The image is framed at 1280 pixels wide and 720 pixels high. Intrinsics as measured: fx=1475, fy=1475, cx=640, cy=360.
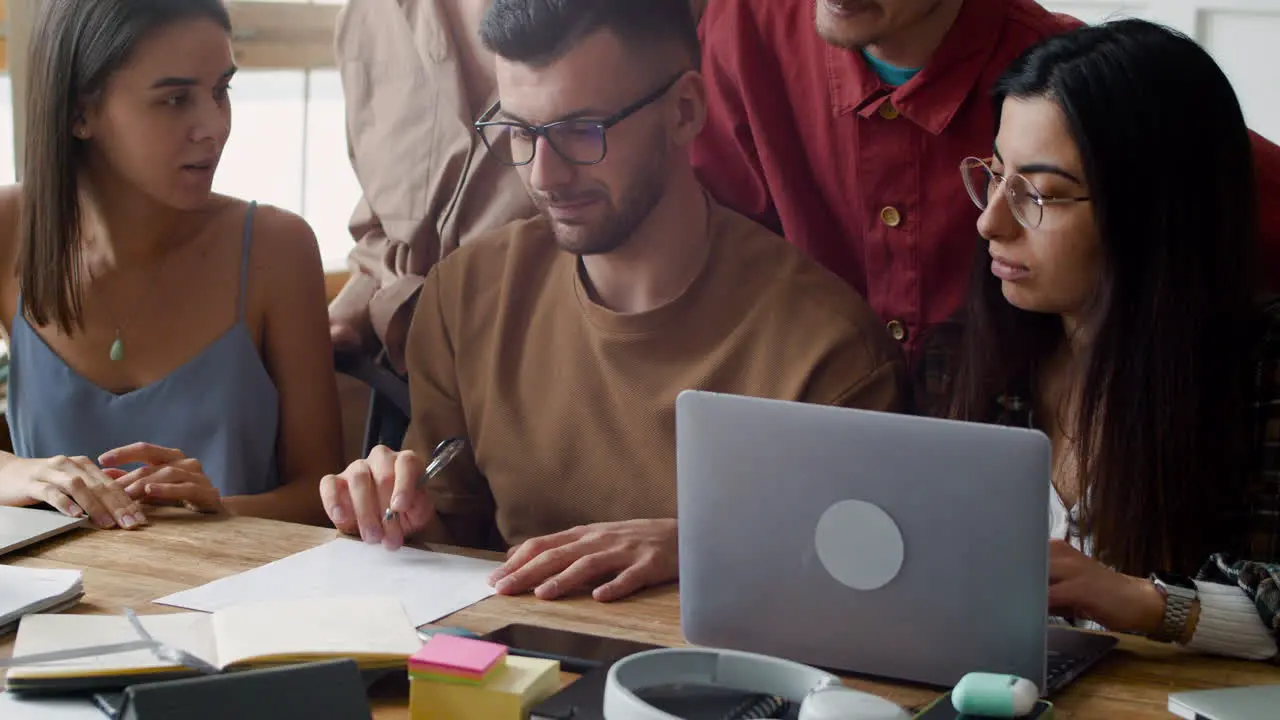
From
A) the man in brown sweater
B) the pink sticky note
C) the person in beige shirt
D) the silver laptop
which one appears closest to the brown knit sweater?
the man in brown sweater

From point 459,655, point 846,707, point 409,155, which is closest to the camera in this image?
point 846,707

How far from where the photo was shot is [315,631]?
116 centimetres

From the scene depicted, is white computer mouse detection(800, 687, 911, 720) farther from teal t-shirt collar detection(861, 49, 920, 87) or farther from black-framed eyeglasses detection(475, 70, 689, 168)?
teal t-shirt collar detection(861, 49, 920, 87)

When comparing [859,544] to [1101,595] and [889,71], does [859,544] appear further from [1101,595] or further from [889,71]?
[889,71]

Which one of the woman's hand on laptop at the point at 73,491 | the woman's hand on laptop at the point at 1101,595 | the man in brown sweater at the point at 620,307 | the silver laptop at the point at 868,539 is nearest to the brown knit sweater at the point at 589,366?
the man in brown sweater at the point at 620,307

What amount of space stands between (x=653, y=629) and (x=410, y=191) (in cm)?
120

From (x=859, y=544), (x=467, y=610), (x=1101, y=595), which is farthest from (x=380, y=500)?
(x=1101, y=595)

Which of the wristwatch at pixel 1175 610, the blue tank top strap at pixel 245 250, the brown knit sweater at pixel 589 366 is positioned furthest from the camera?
the blue tank top strap at pixel 245 250

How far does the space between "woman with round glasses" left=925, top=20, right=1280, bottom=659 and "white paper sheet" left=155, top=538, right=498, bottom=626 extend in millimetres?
647

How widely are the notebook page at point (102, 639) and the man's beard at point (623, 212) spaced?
27.8 inches

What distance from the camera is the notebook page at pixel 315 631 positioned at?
1108 mm

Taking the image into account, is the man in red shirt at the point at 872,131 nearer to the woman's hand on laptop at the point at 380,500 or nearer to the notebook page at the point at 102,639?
the woman's hand on laptop at the point at 380,500

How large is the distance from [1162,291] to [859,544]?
0.61m

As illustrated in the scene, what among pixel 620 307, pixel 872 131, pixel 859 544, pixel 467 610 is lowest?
pixel 467 610
